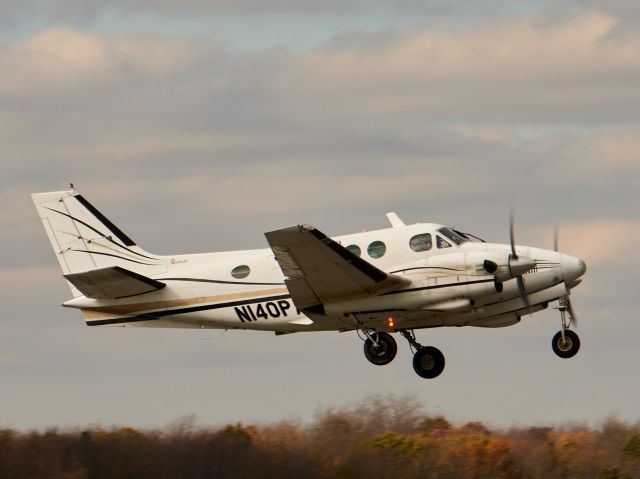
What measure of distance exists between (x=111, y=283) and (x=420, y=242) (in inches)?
279

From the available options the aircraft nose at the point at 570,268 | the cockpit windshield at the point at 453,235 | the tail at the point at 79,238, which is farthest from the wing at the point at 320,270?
the tail at the point at 79,238

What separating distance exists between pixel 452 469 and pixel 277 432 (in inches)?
166

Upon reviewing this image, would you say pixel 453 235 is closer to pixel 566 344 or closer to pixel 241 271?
pixel 566 344

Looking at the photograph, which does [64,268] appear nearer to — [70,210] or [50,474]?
[70,210]

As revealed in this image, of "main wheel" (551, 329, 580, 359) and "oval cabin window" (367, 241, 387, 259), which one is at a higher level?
"oval cabin window" (367, 241, 387, 259)

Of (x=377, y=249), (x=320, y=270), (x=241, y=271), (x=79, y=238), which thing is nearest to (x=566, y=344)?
(x=377, y=249)

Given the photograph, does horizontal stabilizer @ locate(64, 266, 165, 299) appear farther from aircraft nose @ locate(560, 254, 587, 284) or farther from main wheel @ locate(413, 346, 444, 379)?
aircraft nose @ locate(560, 254, 587, 284)

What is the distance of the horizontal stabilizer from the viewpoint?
3153 centimetres

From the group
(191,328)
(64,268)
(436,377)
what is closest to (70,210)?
(64,268)

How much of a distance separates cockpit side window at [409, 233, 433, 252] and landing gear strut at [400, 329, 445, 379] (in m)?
2.24

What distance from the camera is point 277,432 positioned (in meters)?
32.7

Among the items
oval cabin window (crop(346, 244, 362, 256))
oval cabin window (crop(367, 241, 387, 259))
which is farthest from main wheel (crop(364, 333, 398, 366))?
oval cabin window (crop(346, 244, 362, 256))

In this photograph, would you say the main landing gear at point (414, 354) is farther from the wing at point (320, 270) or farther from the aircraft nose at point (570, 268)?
the aircraft nose at point (570, 268)

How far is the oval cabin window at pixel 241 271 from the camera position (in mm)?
32016
